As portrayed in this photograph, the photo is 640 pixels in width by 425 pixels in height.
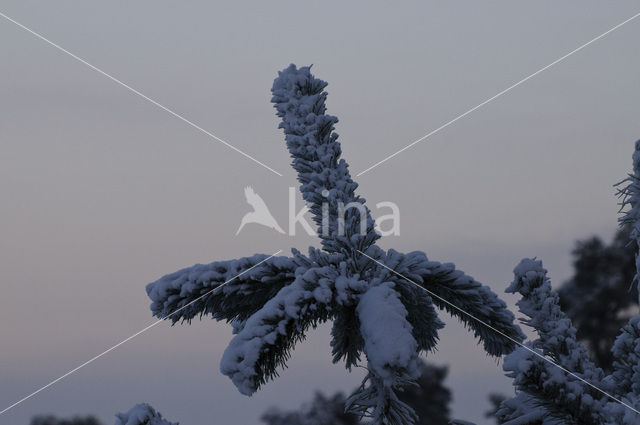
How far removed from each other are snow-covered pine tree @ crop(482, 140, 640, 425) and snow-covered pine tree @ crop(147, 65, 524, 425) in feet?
1.03

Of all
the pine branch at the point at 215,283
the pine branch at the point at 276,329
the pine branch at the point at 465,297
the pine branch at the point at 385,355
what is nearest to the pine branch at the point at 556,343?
the pine branch at the point at 465,297

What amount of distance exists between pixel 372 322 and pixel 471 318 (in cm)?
96

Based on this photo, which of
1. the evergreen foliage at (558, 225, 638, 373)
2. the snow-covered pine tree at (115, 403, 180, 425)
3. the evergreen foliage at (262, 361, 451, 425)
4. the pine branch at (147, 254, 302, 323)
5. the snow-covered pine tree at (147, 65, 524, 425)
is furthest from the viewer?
the evergreen foliage at (558, 225, 638, 373)

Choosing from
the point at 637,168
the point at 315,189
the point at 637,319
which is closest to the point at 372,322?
the point at 315,189

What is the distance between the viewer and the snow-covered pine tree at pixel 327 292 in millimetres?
3473

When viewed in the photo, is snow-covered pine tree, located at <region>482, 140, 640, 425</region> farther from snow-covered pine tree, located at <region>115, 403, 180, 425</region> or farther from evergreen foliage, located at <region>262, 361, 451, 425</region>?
evergreen foliage, located at <region>262, 361, 451, 425</region>

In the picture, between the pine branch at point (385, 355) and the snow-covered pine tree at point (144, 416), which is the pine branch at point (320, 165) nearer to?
the pine branch at point (385, 355)

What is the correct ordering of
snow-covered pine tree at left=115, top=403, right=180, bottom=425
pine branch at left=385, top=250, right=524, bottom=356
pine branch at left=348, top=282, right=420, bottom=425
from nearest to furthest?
snow-covered pine tree at left=115, top=403, right=180, bottom=425 < pine branch at left=348, top=282, right=420, bottom=425 < pine branch at left=385, top=250, right=524, bottom=356

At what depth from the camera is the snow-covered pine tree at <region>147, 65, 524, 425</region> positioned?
3.47 metres

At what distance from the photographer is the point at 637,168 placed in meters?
3.97

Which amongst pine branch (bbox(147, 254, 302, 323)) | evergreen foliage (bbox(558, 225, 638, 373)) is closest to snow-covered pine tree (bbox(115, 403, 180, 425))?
pine branch (bbox(147, 254, 302, 323))

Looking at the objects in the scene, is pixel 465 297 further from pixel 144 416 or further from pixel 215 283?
pixel 144 416

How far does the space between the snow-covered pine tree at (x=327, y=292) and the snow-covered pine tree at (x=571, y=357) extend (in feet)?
1.03

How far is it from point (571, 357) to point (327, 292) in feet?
4.05
